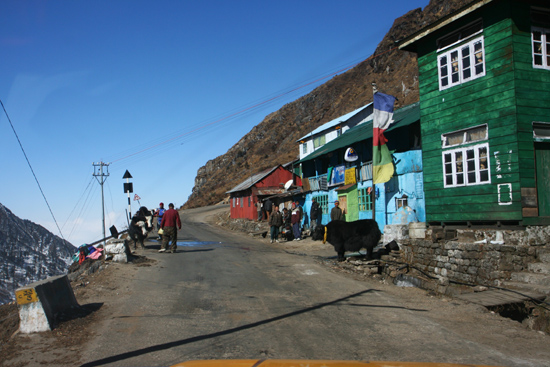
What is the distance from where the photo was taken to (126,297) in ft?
30.0

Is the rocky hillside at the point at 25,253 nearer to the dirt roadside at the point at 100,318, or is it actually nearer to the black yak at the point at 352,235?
the black yak at the point at 352,235

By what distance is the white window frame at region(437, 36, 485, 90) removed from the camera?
12.8 meters

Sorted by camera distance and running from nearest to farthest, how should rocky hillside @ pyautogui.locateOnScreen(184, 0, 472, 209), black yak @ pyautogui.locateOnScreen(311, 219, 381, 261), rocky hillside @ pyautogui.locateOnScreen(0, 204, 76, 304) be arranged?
black yak @ pyautogui.locateOnScreen(311, 219, 381, 261)
rocky hillside @ pyautogui.locateOnScreen(0, 204, 76, 304)
rocky hillside @ pyautogui.locateOnScreen(184, 0, 472, 209)

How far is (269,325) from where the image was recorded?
6852 mm

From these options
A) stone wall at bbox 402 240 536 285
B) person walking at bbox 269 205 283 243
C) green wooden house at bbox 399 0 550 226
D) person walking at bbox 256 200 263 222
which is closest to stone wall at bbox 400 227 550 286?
stone wall at bbox 402 240 536 285

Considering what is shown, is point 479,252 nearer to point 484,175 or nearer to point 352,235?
point 484,175

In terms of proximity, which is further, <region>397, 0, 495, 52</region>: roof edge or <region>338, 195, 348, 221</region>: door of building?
<region>338, 195, 348, 221</region>: door of building

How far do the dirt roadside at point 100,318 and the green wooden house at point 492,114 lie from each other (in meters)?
4.07

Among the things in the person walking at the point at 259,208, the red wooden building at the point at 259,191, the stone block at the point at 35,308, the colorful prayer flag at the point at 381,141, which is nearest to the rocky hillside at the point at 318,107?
the red wooden building at the point at 259,191

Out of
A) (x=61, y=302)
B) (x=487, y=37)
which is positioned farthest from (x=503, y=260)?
(x=61, y=302)

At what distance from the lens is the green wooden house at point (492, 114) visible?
11680 mm

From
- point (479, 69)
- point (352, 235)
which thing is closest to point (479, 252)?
point (352, 235)

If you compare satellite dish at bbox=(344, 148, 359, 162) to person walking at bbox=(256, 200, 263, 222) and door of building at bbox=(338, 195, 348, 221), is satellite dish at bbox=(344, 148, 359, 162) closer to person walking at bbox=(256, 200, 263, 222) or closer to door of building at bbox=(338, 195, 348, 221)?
door of building at bbox=(338, 195, 348, 221)

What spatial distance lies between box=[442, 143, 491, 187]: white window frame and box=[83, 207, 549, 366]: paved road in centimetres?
500
